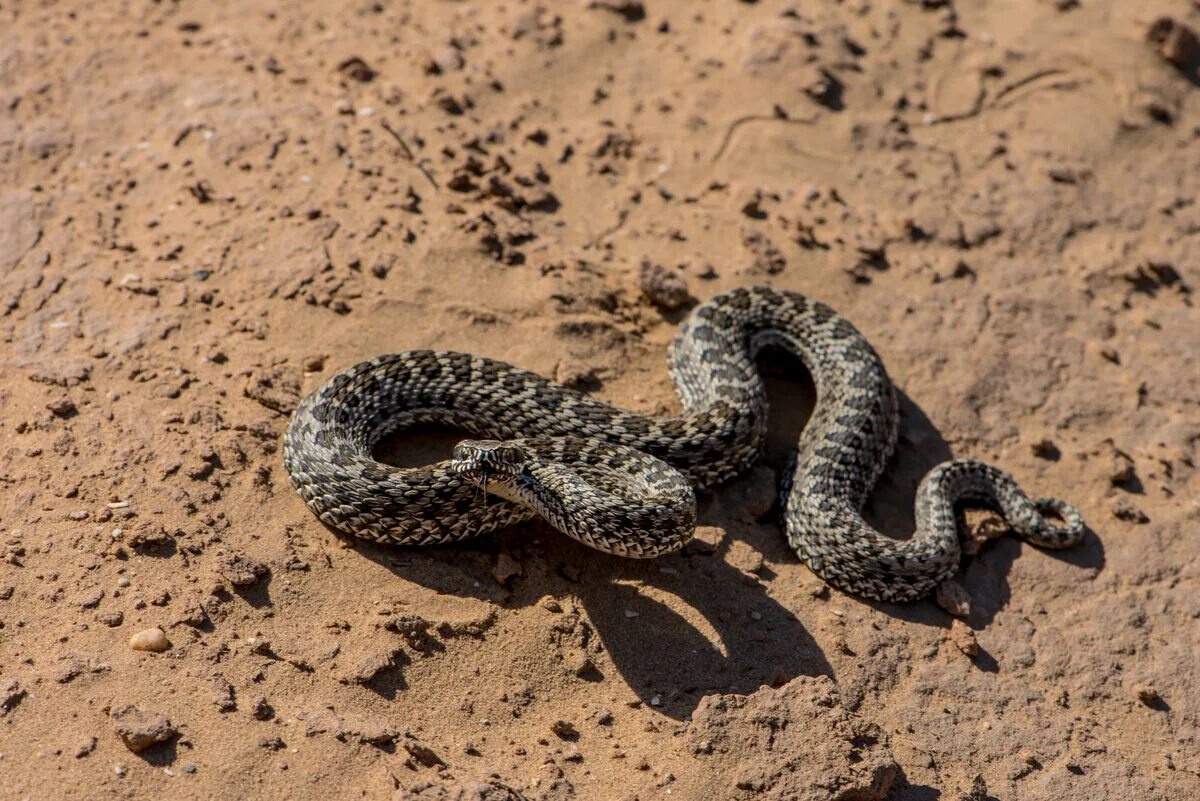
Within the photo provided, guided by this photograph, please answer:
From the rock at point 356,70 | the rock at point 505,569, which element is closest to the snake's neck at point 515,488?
the rock at point 505,569

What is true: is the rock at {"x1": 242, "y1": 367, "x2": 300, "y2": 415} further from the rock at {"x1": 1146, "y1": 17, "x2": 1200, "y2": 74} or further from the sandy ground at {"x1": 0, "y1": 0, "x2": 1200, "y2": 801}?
the rock at {"x1": 1146, "y1": 17, "x2": 1200, "y2": 74}

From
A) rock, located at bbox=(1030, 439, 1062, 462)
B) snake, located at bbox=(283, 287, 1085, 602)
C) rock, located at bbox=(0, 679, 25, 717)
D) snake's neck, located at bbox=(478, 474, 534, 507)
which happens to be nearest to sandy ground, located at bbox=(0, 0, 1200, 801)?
rock, located at bbox=(0, 679, 25, 717)

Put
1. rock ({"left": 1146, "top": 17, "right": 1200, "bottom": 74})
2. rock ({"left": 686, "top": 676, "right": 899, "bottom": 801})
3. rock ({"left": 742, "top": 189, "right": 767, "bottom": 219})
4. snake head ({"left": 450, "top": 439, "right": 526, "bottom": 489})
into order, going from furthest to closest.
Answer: rock ({"left": 1146, "top": 17, "right": 1200, "bottom": 74})
rock ({"left": 742, "top": 189, "right": 767, "bottom": 219})
snake head ({"left": 450, "top": 439, "right": 526, "bottom": 489})
rock ({"left": 686, "top": 676, "right": 899, "bottom": 801})

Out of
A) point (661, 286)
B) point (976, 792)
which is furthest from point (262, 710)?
point (661, 286)

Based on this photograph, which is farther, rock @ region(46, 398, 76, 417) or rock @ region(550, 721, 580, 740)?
rock @ region(46, 398, 76, 417)

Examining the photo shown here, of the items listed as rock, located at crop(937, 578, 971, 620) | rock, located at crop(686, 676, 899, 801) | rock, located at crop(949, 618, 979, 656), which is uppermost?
rock, located at crop(686, 676, 899, 801)

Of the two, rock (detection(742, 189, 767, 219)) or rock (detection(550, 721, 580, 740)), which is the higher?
rock (detection(742, 189, 767, 219))

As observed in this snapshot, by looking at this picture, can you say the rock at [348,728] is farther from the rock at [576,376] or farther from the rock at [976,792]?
the rock at [976,792]

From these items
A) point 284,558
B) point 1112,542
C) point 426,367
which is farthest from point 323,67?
point 1112,542
